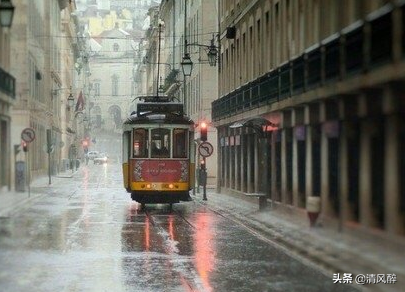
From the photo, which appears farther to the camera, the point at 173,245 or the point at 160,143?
the point at 160,143

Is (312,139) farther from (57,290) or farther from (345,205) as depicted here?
(57,290)

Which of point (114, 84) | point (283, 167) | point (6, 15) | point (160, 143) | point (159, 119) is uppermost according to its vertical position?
point (114, 84)

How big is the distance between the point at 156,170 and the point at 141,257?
13.2m

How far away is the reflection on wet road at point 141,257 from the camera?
11.9 metres

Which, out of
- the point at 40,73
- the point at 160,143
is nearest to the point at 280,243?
the point at 160,143

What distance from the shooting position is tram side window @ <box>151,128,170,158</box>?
2831cm

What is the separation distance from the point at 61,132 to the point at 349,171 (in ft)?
219

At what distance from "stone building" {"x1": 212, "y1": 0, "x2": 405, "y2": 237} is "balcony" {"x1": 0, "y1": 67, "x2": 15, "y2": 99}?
1131 centimetres

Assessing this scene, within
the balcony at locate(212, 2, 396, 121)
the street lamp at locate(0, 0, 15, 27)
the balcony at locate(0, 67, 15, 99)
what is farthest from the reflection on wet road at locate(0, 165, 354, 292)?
the balcony at locate(0, 67, 15, 99)

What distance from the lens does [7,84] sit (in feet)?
133

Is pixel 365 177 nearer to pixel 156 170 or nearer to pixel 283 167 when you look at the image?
pixel 283 167

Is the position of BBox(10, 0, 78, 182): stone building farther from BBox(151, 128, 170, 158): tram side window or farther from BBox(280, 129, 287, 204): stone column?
BBox(280, 129, 287, 204): stone column

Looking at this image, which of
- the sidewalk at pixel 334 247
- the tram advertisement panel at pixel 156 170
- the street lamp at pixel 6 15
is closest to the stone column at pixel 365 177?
the sidewalk at pixel 334 247

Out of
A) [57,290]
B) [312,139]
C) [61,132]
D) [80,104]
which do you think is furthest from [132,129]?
[80,104]
